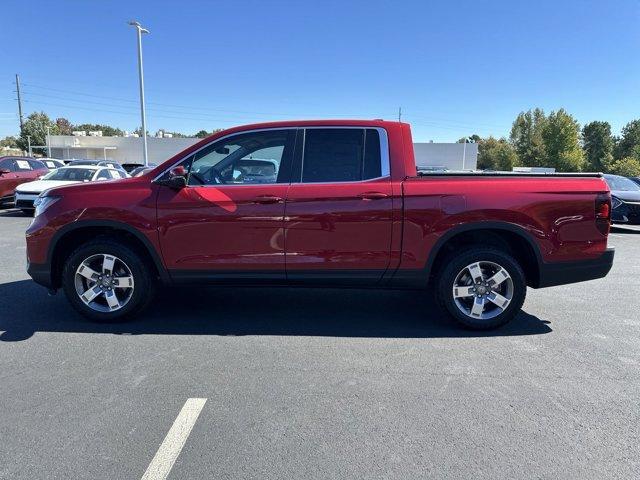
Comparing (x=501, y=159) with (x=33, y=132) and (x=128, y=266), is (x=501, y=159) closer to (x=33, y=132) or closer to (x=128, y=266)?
(x=33, y=132)

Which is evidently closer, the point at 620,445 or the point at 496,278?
the point at 620,445

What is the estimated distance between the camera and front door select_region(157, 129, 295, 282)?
421 centimetres

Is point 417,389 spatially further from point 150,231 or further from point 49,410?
point 150,231

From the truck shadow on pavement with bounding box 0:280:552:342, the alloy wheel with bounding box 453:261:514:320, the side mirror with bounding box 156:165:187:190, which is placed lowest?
the truck shadow on pavement with bounding box 0:280:552:342

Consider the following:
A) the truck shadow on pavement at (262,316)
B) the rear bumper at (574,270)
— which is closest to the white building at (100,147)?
the truck shadow on pavement at (262,316)

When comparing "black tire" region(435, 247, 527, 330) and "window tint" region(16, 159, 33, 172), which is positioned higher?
"window tint" region(16, 159, 33, 172)

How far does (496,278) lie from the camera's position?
4301 millimetres

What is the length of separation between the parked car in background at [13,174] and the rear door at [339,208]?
1412 cm

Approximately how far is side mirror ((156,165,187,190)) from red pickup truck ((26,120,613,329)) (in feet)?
0.04

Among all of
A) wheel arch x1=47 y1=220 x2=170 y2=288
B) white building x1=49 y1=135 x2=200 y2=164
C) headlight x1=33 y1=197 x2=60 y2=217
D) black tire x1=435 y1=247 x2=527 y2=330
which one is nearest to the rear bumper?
black tire x1=435 y1=247 x2=527 y2=330

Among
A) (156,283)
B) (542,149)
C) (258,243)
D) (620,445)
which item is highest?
(542,149)

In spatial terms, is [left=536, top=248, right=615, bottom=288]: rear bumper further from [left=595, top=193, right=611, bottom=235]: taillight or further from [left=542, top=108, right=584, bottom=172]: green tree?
[left=542, top=108, right=584, bottom=172]: green tree

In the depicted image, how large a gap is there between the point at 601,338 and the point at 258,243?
3.36m

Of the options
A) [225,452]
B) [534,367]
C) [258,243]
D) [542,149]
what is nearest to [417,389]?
[534,367]
